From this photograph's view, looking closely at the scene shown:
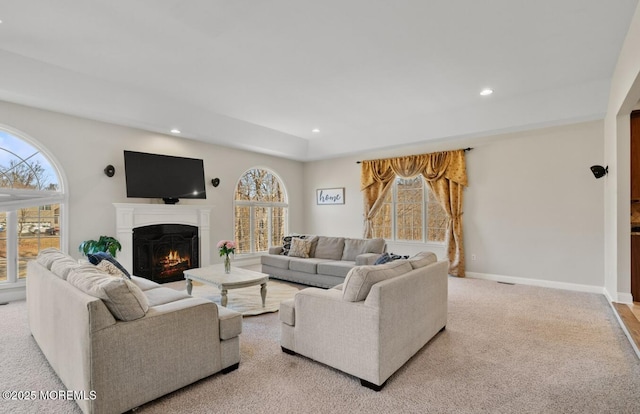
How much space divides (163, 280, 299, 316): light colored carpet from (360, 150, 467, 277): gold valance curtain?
9.06ft

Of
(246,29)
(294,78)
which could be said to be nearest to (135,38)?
(246,29)

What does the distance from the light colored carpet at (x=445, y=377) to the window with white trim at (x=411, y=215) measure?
9.44 ft

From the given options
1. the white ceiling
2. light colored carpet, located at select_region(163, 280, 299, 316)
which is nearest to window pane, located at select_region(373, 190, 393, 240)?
the white ceiling

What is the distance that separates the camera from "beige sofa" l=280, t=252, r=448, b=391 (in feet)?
7.26

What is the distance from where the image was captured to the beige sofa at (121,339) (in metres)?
1.84

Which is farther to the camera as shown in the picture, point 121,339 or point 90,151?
point 90,151

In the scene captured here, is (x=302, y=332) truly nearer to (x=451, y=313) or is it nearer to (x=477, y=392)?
(x=477, y=392)

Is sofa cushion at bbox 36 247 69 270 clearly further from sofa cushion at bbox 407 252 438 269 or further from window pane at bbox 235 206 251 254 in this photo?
window pane at bbox 235 206 251 254

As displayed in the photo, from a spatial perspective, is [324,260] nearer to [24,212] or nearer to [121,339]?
[121,339]

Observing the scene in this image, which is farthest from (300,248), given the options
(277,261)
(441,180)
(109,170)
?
(109,170)

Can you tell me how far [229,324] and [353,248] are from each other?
124 inches

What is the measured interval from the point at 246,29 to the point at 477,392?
3576mm

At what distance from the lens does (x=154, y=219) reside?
5.40 m

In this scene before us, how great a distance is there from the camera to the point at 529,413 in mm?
1990
